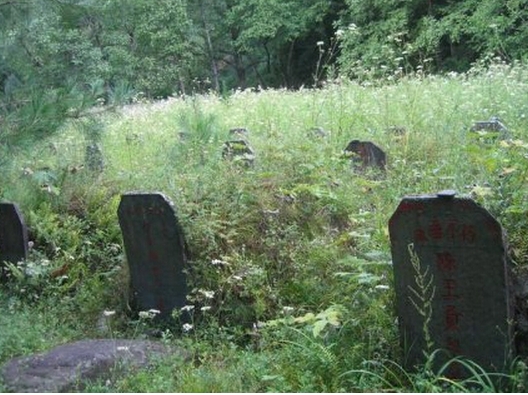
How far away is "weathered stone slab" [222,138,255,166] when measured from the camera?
6.20 meters

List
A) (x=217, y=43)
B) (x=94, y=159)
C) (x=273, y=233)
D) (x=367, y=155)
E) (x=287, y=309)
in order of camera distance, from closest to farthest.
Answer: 1. (x=287, y=309)
2. (x=273, y=233)
3. (x=367, y=155)
4. (x=94, y=159)
5. (x=217, y=43)

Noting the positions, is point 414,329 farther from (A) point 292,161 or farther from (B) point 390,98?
(B) point 390,98

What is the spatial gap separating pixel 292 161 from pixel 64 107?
2002 millimetres

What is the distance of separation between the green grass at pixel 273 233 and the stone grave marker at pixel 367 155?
13 cm

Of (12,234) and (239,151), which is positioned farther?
(239,151)

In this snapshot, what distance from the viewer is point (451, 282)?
375cm

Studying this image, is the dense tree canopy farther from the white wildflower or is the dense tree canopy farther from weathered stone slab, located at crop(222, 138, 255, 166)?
the white wildflower

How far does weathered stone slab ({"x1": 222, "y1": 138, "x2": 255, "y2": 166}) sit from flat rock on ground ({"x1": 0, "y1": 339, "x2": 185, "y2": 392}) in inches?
84.8

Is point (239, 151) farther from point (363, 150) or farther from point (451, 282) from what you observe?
point (451, 282)

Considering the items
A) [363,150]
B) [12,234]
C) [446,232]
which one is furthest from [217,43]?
[446,232]

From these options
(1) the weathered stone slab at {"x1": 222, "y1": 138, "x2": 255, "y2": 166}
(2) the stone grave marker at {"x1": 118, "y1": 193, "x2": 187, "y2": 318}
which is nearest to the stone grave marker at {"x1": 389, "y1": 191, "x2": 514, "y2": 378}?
(2) the stone grave marker at {"x1": 118, "y1": 193, "x2": 187, "y2": 318}

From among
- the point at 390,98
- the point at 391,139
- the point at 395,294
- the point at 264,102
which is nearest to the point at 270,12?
the point at 264,102

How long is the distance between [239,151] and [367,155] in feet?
4.10

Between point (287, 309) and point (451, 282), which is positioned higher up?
point (451, 282)
